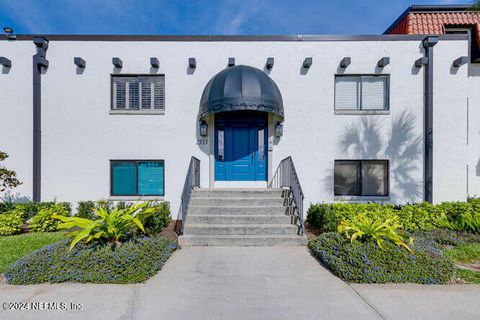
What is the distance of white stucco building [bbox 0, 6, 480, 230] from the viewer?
8.95 meters

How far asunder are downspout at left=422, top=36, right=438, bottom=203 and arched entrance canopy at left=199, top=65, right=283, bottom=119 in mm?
5472

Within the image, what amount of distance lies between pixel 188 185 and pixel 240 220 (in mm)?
1909

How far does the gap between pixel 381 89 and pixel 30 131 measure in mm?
13248

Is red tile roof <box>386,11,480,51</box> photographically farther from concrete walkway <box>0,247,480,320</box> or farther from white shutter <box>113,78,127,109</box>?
white shutter <box>113,78,127,109</box>

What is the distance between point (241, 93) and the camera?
7.79 m

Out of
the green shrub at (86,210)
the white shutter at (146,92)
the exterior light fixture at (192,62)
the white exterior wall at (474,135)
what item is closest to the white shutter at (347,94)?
the white exterior wall at (474,135)

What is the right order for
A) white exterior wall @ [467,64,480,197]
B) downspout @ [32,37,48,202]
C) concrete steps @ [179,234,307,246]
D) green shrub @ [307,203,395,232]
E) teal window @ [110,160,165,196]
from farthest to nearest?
white exterior wall @ [467,64,480,197]
teal window @ [110,160,165,196]
downspout @ [32,37,48,202]
green shrub @ [307,203,395,232]
concrete steps @ [179,234,307,246]

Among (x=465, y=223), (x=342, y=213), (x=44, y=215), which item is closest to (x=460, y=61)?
(x=465, y=223)

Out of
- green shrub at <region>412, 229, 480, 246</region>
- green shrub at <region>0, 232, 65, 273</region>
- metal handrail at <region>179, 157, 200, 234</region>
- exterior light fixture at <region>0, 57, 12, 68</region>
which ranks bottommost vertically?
green shrub at <region>0, 232, 65, 273</region>

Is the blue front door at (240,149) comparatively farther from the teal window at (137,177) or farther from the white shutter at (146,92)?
the white shutter at (146,92)

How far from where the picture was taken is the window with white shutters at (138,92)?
30.1 ft

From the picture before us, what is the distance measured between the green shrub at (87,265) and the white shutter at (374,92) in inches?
349

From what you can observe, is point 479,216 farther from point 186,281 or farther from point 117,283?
point 117,283

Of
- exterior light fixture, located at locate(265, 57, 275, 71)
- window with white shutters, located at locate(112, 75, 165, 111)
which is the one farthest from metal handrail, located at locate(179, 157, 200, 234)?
exterior light fixture, located at locate(265, 57, 275, 71)
